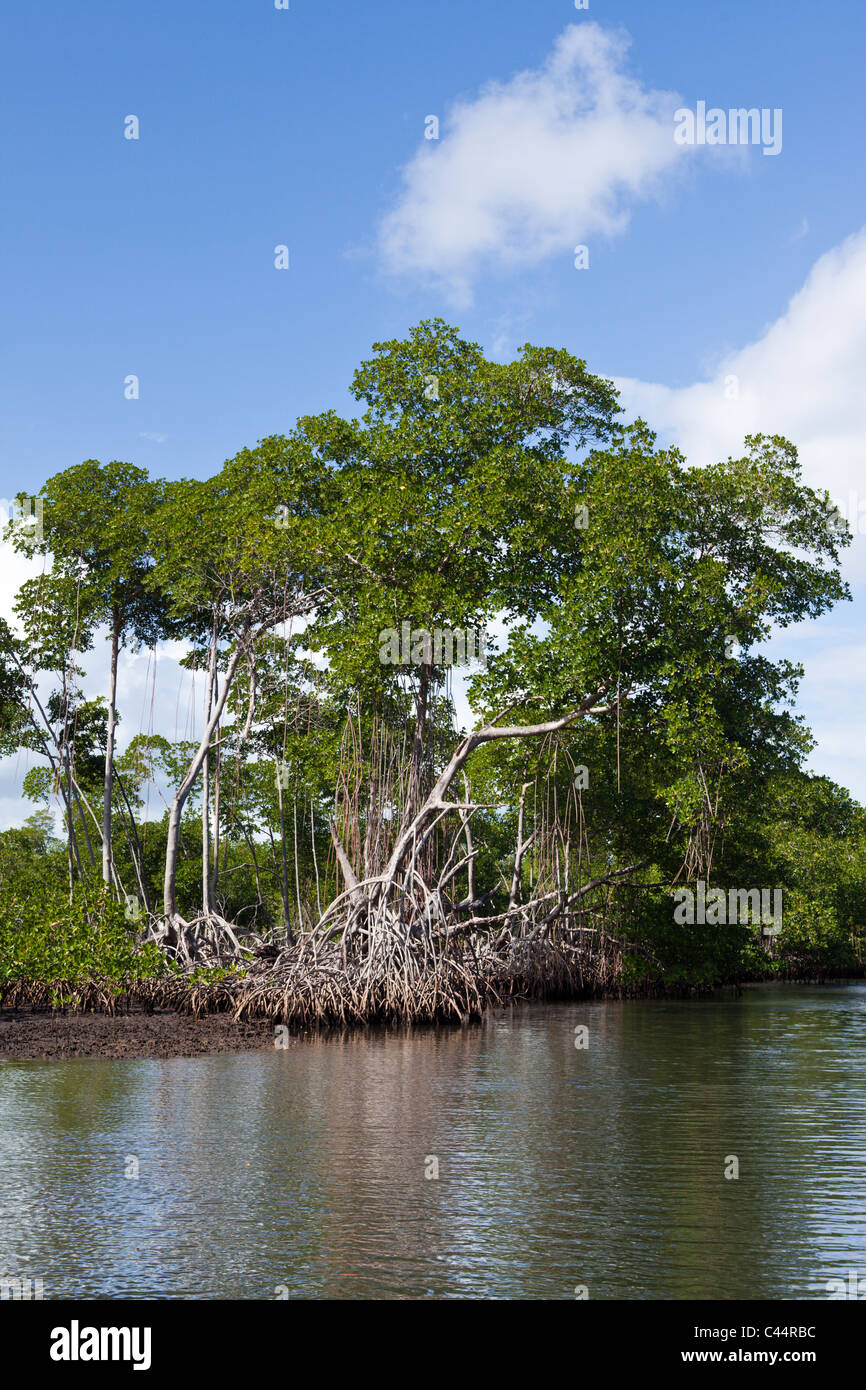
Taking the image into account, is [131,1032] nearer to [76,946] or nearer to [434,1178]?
[76,946]

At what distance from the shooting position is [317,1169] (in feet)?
27.0

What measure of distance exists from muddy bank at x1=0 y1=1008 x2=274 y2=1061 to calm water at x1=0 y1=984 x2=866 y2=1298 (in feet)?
3.09

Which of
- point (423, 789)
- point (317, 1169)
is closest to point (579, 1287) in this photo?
point (317, 1169)

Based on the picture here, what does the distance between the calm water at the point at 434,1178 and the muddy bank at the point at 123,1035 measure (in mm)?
942

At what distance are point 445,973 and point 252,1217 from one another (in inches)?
454

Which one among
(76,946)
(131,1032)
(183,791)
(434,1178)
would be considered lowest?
(131,1032)

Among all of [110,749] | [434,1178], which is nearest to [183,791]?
[110,749]

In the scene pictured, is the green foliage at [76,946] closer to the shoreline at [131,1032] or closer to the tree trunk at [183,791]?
the shoreline at [131,1032]

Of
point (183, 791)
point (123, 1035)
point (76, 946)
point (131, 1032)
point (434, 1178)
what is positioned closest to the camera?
point (434, 1178)

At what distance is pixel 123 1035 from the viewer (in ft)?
53.0

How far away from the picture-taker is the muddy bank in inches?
575

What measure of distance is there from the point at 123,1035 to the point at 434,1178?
925 cm

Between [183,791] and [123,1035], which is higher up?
[183,791]

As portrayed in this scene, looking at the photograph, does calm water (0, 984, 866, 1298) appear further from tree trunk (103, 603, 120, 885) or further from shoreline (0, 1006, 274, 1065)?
tree trunk (103, 603, 120, 885)
